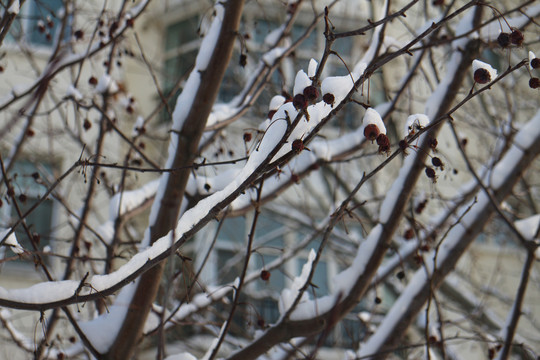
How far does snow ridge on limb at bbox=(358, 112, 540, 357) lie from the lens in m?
3.25

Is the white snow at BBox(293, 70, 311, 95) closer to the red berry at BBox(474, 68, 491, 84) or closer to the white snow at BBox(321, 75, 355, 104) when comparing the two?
the white snow at BBox(321, 75, 355, 104)

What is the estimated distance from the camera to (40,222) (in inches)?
346

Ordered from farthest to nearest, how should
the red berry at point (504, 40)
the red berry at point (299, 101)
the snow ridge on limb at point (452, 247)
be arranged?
the snow ridge on limb at point (452, 247) < the red berry at point (504, 40) < the red berry at point (299, 101)

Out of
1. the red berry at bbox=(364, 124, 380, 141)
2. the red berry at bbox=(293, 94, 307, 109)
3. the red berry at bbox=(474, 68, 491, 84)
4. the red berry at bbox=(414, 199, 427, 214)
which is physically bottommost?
the red berry at bbox=(364, 124, 380, 141)

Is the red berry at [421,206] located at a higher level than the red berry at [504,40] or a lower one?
higher

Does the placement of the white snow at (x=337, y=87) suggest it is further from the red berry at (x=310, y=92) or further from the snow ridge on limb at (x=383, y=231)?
the snow ridge on limb at (x=383, y=231)

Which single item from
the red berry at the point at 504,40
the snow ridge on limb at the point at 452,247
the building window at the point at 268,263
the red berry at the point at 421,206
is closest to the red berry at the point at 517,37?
the red berry at the point at 504,40

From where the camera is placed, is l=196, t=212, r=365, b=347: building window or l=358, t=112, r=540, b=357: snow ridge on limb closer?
l=358, t=112, r=540, b=357: snow ridge on limb

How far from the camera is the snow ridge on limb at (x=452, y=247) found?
325 centimetres

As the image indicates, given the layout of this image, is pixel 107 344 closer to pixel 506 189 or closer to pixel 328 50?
pixel 328 50

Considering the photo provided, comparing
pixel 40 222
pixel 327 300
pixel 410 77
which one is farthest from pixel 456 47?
pixel 40 222

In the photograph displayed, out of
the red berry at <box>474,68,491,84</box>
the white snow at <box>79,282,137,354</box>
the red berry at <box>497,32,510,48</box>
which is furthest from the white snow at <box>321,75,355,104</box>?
the white snow at <box>79,282,137,354</box>

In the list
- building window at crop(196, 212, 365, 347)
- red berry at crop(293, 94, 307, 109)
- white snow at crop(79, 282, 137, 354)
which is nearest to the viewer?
red berry at crop(293, 94, 307, 109)

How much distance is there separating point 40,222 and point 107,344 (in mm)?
6504
